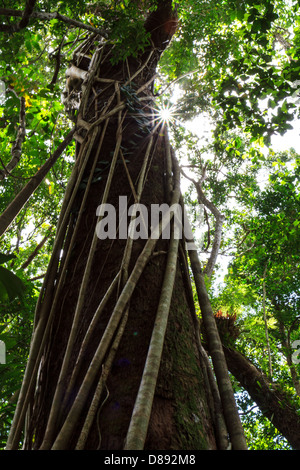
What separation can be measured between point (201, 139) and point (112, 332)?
6.97 m

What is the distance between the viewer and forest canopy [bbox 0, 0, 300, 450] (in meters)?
2.10

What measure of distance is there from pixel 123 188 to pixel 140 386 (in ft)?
2.53

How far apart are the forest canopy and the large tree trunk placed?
21cm

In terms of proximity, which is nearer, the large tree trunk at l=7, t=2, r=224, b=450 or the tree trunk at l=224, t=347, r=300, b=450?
the large tree trunk at l=7, t=2, r=224, b=450

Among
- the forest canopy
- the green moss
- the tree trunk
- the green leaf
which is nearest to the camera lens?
the green moss

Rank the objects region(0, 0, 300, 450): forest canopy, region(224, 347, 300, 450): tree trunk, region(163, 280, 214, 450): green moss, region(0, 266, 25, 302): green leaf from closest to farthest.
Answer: region(163, 280, 214, 450): green moss, region(0, 266, 25, 302): green leaf, region(0, 0, 300, 450): forest canopy, region(224, 347, 300, 450): tree trunk

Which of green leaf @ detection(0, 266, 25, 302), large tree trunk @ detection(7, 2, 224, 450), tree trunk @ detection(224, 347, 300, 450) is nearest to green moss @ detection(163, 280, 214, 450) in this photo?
large tree trunk @ detection(7, 2, 224, 450)

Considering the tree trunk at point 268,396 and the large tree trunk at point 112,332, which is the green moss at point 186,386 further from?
the tree trunk at point 268,396

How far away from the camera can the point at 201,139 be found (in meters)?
7.25

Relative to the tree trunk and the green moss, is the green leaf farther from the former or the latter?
the tree trunk

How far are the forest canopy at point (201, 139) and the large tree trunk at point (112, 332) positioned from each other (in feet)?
0.70

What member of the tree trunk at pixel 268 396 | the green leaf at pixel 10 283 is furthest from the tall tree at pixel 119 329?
the tree trunk at pixel 268 396

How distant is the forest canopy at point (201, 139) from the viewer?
210cm
